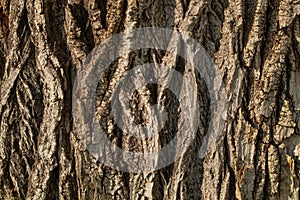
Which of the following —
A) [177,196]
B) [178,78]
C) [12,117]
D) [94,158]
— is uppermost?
[178,78]

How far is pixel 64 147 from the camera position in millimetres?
2096

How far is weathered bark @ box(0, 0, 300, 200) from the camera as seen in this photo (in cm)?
194

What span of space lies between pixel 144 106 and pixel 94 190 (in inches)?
16.8

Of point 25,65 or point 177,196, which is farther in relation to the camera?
point 25,65

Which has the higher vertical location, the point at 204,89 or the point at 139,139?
the point at 204,89

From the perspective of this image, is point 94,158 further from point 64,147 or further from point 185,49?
point 185,49

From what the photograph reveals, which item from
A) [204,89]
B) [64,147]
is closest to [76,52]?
[64,147]

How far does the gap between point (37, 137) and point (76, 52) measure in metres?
0.44

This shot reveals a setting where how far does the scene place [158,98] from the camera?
2.02 meters

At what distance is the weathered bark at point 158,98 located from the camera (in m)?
1.94

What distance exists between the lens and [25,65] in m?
2.16

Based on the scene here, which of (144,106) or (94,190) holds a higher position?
(144,106)

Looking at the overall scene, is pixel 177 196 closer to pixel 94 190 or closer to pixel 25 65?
pixel 94 190

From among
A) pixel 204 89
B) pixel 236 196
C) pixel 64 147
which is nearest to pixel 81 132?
pixel 64 147
